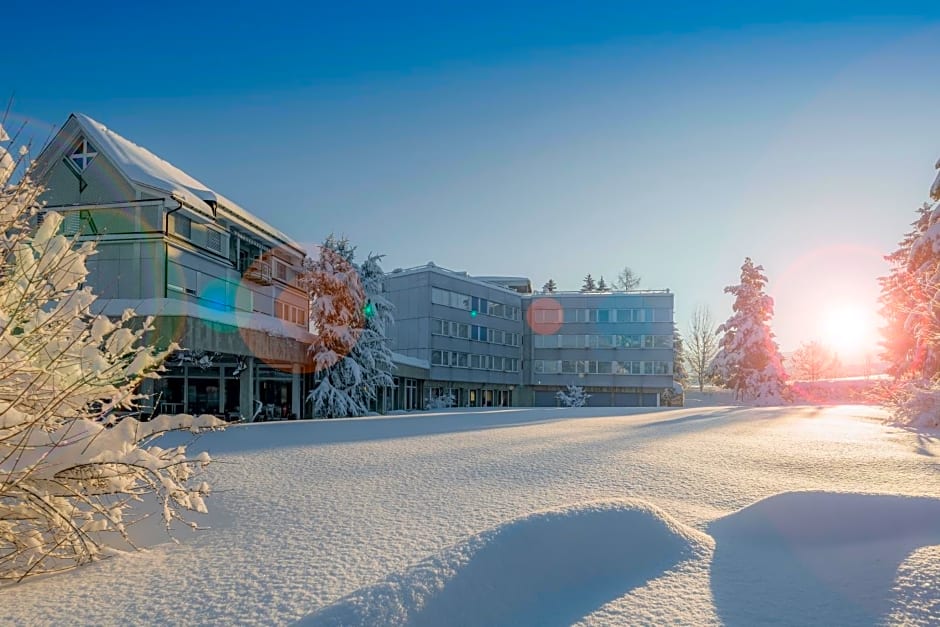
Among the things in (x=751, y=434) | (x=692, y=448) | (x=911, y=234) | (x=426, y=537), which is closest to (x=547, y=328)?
(x=911, y=234)

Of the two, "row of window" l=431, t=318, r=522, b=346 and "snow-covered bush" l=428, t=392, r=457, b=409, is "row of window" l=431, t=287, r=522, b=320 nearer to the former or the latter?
"row of window" l=431, t=318, r=522, b=346

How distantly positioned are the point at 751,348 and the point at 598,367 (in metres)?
13.9

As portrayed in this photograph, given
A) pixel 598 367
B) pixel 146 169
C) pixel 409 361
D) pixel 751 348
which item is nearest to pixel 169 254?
pixel 146 169

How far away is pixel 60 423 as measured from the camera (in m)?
3.95

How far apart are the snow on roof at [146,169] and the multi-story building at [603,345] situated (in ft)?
111

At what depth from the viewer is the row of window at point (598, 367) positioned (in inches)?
2036

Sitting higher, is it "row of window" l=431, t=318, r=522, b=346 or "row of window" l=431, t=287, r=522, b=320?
"row of window" l=431, t=287, r=522, b=320

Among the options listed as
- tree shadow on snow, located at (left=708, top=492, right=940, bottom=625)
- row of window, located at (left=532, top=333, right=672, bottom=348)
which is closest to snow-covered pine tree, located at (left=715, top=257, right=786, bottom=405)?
row of window, located at (left=532, top=333, right=672, bottom=348)

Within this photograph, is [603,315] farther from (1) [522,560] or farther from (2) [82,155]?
(1) [522,560]

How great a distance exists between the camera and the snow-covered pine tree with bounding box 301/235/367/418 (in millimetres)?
23922

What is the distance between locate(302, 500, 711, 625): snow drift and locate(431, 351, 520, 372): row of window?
41035 millimetres

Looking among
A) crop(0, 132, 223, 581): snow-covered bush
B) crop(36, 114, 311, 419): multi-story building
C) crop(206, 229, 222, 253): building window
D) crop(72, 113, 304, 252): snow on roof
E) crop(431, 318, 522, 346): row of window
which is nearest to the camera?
crop(0, 132, 223, 581): snow-covered bush

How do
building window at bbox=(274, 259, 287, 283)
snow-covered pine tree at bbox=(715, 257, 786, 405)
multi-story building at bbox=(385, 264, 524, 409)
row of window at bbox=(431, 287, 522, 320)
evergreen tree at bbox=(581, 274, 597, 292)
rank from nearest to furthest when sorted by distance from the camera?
1. building window at bbox=(274, 259, 287, 283)
2. snow-covered pine tree at bbox=(715, 257, 786, 405)
3. multi-story building at bbox=(385, 264, 524, 409)
4. row of window at bbox=(431, 287, 522, 320)
5. evergreen tree at bbox=(581, 274, 597, 292)

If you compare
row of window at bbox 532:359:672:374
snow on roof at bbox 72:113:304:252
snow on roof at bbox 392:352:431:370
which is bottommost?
row of window at bbox 532:359:672:374
